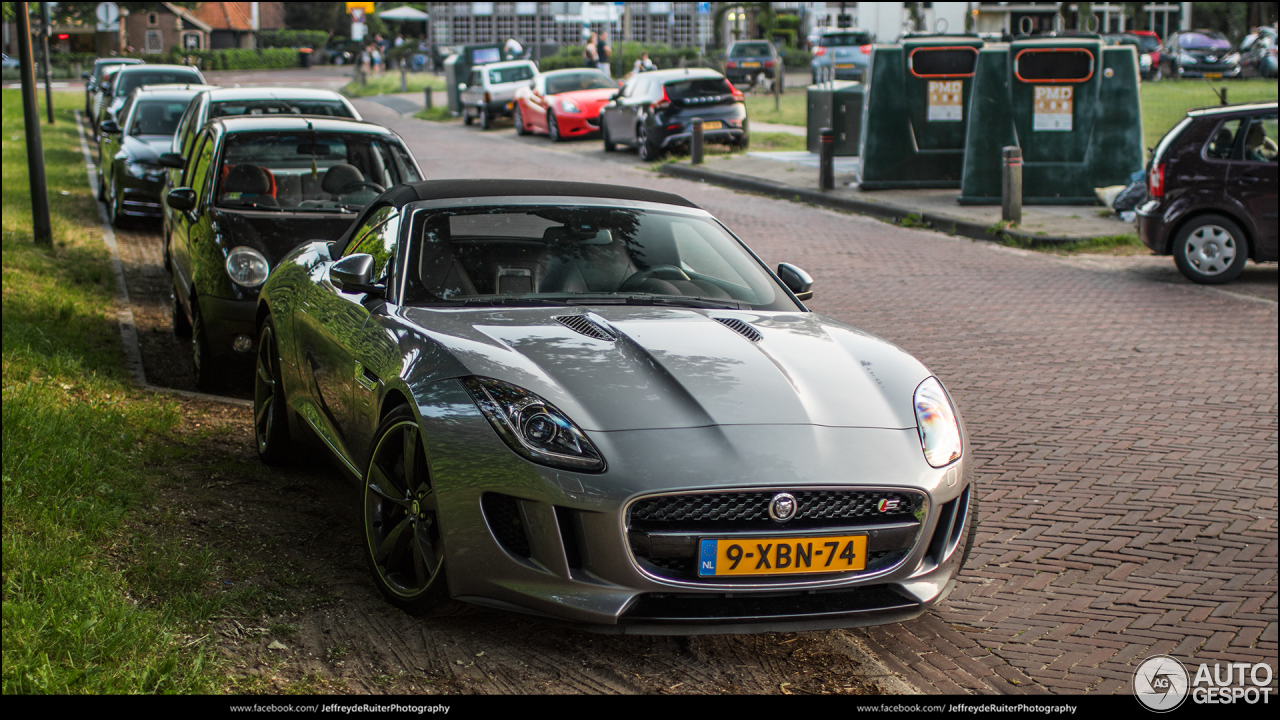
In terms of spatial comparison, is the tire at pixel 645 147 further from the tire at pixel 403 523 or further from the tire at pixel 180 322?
the tire at pixel 403 523

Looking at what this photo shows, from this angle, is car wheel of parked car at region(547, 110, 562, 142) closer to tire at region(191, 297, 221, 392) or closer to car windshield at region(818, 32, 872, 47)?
tire at region(191, 297, 221, 392)

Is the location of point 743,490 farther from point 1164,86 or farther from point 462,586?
point 1164,86

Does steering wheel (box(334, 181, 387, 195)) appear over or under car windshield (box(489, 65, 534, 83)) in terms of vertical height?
under

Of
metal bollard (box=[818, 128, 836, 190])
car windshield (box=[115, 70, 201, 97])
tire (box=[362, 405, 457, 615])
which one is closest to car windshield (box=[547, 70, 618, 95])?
car windshield (box=[115, 70, 201, 97])

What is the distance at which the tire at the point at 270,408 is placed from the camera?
18.8 feet

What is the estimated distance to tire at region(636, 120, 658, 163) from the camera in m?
24.1

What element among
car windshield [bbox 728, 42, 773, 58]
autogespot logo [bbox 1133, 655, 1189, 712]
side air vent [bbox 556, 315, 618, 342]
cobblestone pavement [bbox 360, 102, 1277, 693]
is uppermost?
car windshield [bbox 728, 42, 773, 58]

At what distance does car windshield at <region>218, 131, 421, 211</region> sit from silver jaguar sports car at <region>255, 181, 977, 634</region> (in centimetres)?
376

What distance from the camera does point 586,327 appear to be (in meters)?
4.31

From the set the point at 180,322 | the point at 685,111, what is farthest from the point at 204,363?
the point at 685,111

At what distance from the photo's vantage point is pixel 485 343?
162 inches

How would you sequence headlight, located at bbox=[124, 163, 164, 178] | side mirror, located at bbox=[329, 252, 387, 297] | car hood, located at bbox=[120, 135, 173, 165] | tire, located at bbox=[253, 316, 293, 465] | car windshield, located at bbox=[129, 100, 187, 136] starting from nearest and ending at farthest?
side mirror, located at bbox=[329, 252, 387, 297]
tire, located at bbox=[253, 316, 293, 465]
headlight, located at bbox=[124, 163, 164, 178]
car hood, located at bbox=[120, 135, 173, 165]
car windshield, located at bbox=[129, 100, 187, 136]
